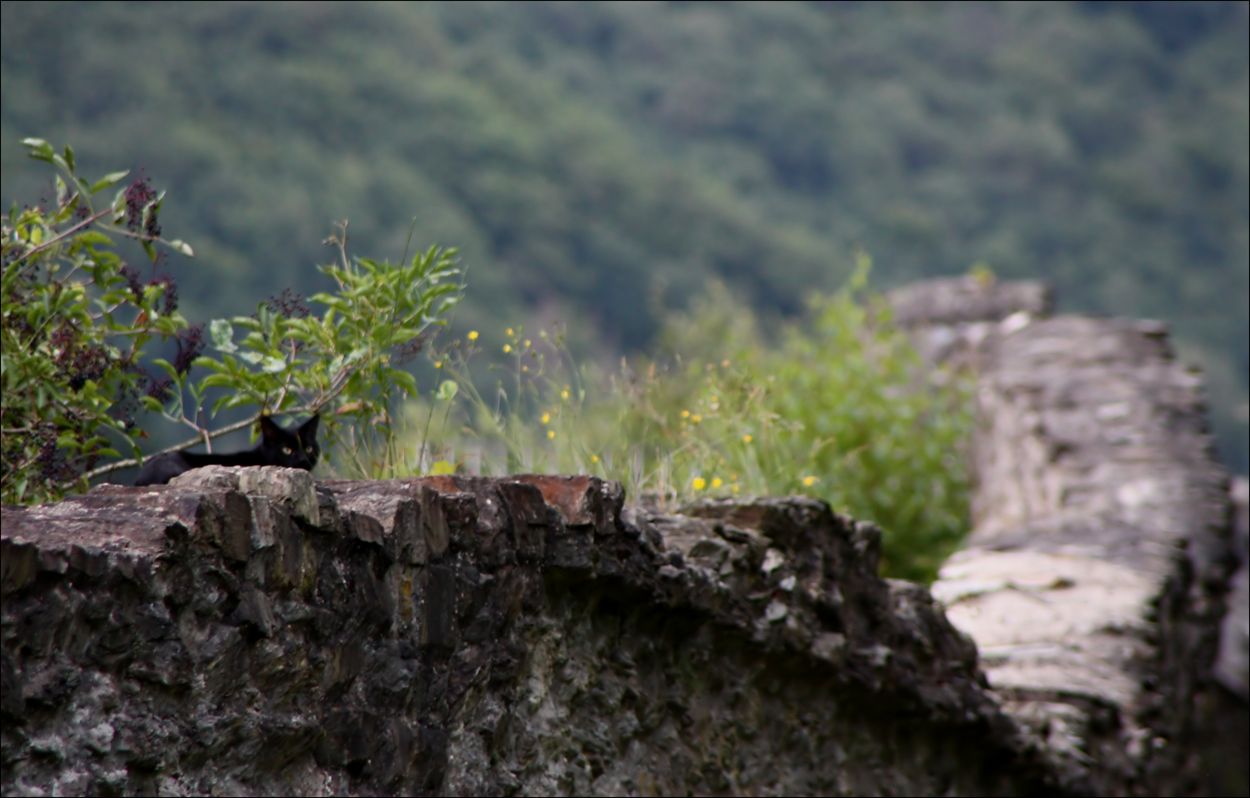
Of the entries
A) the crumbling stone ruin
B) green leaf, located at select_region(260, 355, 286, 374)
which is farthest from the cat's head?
the crumbling stone ruin

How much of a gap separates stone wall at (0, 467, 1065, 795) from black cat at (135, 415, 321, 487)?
218 mm

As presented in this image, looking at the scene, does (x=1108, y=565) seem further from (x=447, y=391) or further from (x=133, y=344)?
(x=133, y=344)

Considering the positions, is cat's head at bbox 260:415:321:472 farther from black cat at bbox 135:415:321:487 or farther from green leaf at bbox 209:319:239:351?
green leaf at bbox 209:319:239:351

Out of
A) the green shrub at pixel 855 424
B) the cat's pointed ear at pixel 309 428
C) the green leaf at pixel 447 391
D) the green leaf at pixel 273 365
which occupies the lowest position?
the cat's pointed ear at pixel 309 428

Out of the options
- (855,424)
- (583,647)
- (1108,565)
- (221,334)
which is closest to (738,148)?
(855,424)

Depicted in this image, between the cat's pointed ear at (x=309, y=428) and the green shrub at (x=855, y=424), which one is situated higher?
the green shrub at (x=855, y=424)

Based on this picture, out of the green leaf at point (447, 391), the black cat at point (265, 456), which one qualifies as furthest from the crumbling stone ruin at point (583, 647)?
the black cat at point (265, 456)

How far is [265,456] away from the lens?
1.96 metres

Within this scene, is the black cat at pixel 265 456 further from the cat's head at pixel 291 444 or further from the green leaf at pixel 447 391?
the green leaf at pixel 447 391

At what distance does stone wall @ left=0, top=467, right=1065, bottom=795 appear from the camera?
1212 mm

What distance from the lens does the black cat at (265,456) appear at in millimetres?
1829

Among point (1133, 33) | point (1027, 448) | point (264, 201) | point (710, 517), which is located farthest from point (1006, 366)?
point (1133, 33)

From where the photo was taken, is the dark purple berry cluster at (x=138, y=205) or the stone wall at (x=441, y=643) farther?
the dark purple berry cluster at (x=138, y=205)

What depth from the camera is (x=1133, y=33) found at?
41562mm
